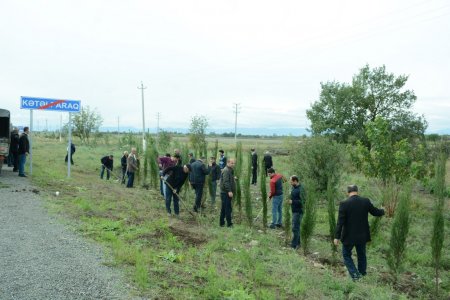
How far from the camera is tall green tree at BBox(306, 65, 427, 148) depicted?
30672 millimetres

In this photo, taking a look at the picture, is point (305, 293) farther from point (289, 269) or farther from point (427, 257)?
point (427, 257)

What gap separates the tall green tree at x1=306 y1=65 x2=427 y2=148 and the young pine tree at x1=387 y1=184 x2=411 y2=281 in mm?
23496

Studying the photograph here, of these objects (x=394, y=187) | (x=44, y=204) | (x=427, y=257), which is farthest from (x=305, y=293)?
(x=394, y=187)

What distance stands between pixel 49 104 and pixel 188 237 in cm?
904

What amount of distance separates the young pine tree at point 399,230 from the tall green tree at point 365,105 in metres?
23.5

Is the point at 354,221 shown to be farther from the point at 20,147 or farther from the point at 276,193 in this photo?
the point at 20,147

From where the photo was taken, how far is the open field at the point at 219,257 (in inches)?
225

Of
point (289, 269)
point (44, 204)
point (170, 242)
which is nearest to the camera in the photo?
point (289, 269)

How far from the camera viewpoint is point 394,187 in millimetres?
14664

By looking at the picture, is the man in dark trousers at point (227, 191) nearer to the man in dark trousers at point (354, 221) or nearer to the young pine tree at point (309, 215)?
the young pine tree at point (309, 215)

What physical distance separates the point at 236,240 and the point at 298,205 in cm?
178

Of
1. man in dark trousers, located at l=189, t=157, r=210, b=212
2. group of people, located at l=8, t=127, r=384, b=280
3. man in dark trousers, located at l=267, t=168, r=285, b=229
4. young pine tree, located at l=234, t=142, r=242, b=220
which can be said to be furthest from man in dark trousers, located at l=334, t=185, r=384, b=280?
man in dark trousers, located at l=189, t=157, r=210, b=212

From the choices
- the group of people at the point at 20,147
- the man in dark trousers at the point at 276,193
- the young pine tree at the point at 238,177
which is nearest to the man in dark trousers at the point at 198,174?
the young pine tree at the point at 238,177

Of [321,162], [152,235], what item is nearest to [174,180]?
[152,235]
